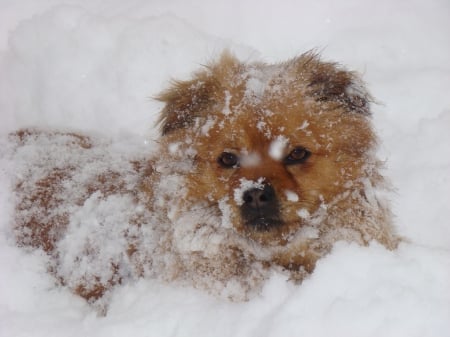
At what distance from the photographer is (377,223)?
317 centimetres

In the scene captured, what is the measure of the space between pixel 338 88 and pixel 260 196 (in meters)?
0.85

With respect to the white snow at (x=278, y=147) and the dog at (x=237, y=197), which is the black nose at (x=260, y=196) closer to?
the dog at (x=237, y=197)

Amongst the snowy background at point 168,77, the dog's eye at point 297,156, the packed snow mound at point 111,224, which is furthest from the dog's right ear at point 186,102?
the snowy background at point 168,77

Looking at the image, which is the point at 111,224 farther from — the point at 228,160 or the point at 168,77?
the point at 168,77

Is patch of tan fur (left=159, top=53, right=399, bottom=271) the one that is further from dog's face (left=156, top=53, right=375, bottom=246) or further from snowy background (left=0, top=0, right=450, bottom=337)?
snowy background (left=0, top=0, right=450, bottom=337)

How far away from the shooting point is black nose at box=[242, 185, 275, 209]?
2879mm

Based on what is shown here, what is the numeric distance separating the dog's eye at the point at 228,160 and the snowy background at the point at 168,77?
27.9 inches

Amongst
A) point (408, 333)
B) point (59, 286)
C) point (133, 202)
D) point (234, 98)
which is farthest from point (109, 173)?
point (408, 333)

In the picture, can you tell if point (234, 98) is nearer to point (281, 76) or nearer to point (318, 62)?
point (281, 76)

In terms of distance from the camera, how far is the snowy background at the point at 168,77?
10.7 feet

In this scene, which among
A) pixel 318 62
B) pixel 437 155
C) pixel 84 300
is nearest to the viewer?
pixel 318 62

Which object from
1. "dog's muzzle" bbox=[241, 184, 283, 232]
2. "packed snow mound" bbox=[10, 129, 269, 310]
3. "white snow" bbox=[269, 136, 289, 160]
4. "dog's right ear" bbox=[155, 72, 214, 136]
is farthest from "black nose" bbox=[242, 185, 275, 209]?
"dog's right ear" bbox=[155, 72, 214, 136]

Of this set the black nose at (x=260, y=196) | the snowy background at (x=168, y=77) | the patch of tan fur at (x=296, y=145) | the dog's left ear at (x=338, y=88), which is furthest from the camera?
the snowy background at (x=168, y=77)

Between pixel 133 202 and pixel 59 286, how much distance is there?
743mm
